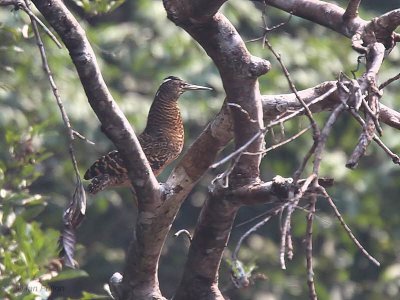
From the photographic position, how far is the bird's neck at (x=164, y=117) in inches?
230

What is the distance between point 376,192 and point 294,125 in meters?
1.30

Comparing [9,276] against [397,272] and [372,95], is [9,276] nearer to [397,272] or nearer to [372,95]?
[372,95]

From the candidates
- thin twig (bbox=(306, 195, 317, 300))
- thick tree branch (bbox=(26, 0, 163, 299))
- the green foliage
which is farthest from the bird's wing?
thin twig (bbox=(306, 195, 317, 300))

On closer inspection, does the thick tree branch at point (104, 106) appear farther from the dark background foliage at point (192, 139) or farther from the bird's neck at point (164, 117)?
the dark background foliage at point (192, 139)

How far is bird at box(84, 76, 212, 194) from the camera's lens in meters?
→ 5.42

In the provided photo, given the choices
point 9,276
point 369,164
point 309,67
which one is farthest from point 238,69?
point 369,164

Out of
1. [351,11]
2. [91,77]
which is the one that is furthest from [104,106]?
[351,11]

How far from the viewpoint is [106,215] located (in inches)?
402

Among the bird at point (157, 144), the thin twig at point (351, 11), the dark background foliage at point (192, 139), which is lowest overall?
the dark background foliage at point (192, 139)

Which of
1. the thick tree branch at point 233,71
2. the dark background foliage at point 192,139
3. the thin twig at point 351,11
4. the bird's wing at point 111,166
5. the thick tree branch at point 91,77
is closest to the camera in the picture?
the thick tree branch at point 91,77

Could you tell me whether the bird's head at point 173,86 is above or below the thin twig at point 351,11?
below

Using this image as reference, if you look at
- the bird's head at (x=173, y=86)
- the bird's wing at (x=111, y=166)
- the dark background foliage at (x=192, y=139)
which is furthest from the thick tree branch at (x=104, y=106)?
the dark background foliage at (x=192, y=139)

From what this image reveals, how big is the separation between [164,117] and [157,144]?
23 centimetres

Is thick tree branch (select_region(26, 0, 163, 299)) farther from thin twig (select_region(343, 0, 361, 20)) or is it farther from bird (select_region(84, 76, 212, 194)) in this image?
bird (select_region(84, 76, 212, 194))
